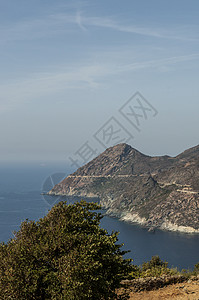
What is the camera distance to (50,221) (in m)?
21.5

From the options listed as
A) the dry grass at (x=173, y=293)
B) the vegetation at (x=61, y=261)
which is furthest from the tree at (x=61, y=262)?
the dry grass at (x=173, y=293)

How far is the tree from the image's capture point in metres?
17.1

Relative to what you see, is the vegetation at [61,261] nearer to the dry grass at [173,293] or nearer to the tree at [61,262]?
the tree at [61,262]

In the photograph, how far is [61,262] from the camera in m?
17.7

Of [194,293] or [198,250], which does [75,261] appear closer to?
[194,293]

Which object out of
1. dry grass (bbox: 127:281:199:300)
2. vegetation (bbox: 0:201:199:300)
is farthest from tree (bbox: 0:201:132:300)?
dry grass (bbox: 127:281:199:300)

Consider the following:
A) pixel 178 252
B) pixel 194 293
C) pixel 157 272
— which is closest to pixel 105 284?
pixel 194 293

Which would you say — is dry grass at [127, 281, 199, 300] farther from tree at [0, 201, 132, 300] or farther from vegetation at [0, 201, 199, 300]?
vegetation at [0, 201, 199, 300]

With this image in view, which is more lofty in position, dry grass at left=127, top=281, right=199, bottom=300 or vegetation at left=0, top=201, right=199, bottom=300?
vegetation at left=0, top=201, right=199, bottom=300

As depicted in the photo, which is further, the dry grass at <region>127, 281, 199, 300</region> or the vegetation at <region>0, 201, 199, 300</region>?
the dry grass at <region>127, 281, 199, 300</region>

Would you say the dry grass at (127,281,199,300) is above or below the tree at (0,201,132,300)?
below

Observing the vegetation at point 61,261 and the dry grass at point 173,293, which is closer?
the vegetation at point 61,261

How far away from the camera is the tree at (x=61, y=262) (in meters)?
17.1

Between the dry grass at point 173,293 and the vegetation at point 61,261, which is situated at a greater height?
the vegetation at point 61,261
